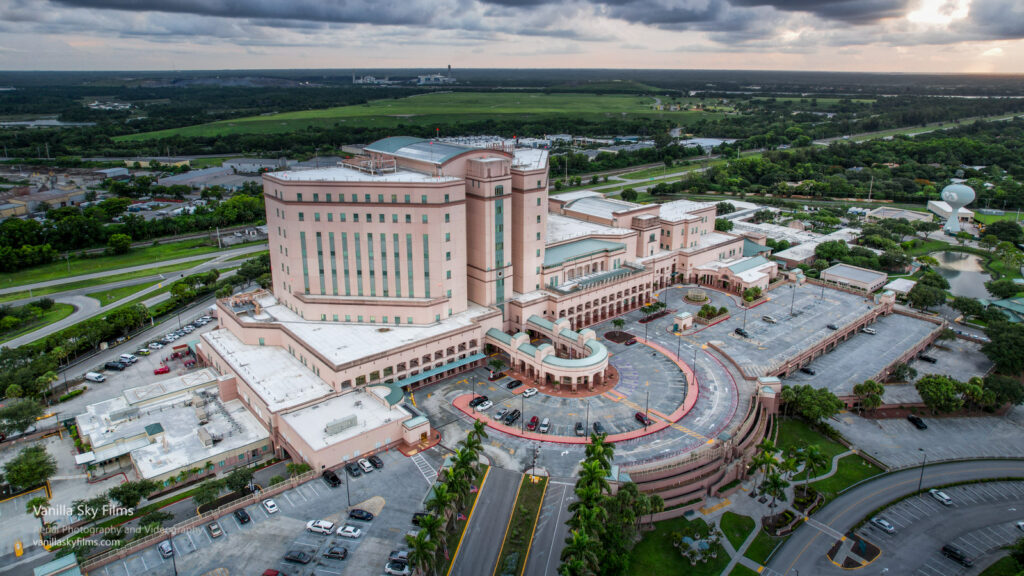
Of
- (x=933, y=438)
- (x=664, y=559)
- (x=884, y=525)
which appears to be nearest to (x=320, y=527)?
(x=664, y=559)

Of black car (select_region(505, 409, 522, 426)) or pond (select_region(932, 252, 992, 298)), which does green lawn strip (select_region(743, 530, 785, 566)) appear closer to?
black car (select_region(505, 409, 522, 426))

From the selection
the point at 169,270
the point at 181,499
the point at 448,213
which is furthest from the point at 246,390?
the point at 169,270

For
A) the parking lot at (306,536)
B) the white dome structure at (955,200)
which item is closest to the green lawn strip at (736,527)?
the parking lot at (306,536)

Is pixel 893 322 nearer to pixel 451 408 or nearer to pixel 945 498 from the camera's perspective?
pixel 945 498

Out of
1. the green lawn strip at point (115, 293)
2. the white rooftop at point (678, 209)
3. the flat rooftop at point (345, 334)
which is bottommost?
the green lawn strip at point (115, 293)

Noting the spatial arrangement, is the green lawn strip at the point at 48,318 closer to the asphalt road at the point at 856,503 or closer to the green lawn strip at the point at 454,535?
the green lawn strip at the point at 454,535

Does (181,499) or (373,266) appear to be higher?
(373,266)
